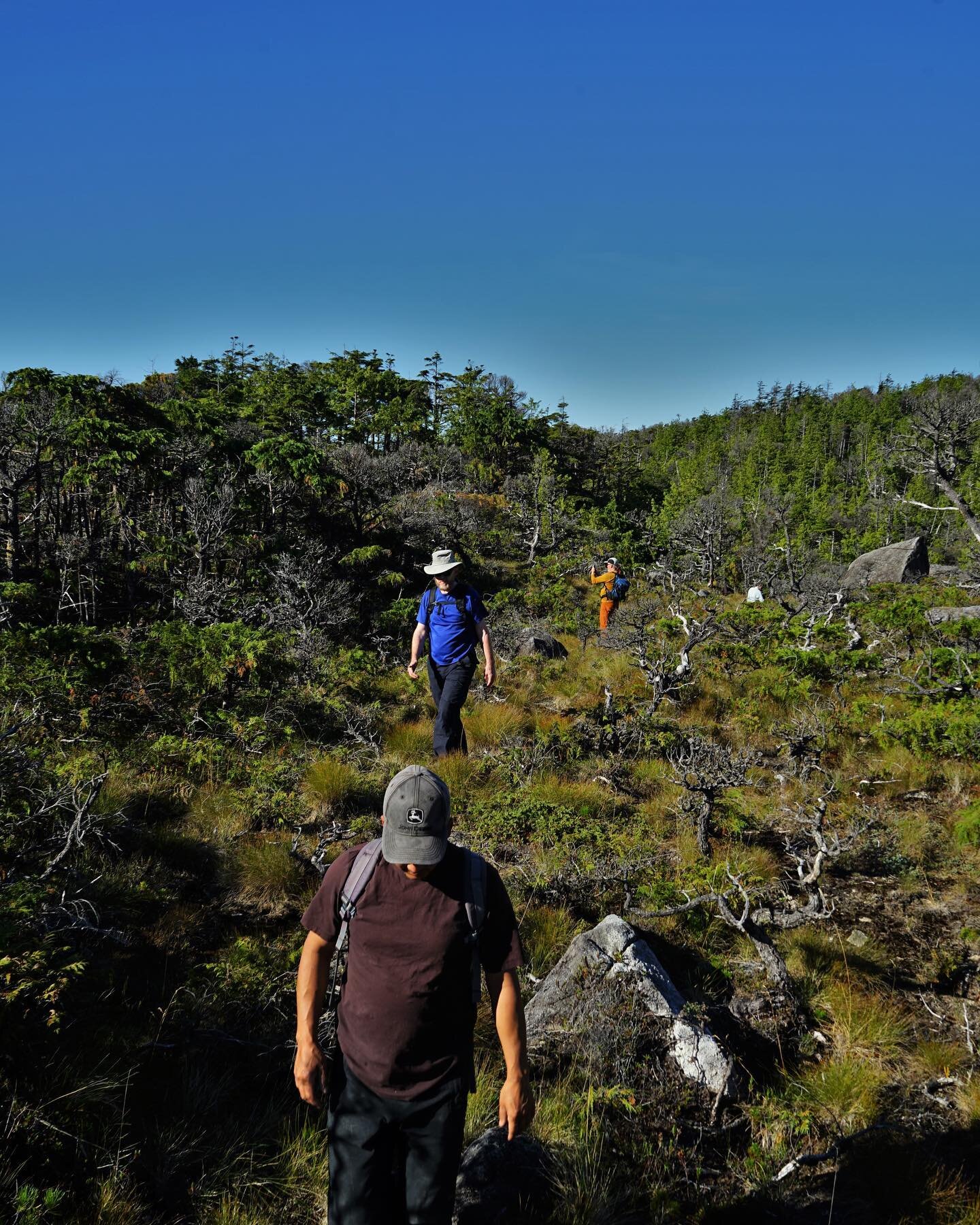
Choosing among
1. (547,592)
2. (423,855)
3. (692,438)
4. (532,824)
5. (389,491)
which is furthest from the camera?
(692,438)

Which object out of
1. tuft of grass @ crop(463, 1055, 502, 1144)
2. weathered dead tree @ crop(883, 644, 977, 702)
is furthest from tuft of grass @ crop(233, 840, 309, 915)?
weathered dead tree @ crop(883, 644, 977, 702)

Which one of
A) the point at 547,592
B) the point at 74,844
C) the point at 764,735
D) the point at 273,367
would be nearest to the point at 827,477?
Answer: the point at 273,367

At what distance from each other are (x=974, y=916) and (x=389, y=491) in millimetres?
13562

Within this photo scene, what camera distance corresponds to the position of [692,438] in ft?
383

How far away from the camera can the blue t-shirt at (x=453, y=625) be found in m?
5.81

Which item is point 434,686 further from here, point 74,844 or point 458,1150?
point 458,1150

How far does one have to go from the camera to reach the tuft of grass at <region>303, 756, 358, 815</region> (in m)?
5.30

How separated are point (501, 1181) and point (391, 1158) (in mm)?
624

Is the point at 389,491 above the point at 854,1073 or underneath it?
above

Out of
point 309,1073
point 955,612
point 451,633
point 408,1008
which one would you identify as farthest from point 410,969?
point 955,612

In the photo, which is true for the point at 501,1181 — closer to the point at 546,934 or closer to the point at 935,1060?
the point at 546,934

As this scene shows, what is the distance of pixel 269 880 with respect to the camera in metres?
4.22

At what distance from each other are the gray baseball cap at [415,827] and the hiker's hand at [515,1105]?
789 mm

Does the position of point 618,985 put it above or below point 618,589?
below
